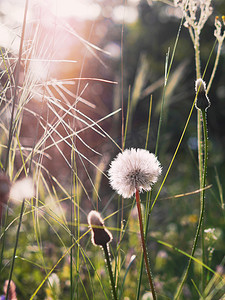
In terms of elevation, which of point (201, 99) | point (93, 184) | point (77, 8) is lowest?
point (93, 184)

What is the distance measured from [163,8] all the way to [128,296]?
7831mm

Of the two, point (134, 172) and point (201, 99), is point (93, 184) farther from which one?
point (201, 99)

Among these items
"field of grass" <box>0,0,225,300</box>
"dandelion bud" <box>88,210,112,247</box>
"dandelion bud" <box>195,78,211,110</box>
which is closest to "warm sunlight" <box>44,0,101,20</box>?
"field of grass" <box>0,0,225,300</box>

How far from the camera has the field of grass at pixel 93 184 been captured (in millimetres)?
674

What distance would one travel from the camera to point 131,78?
7.04m

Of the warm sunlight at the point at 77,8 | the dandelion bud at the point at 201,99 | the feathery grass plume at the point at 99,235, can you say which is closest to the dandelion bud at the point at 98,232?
the feathery grass plume at the point at 99,235

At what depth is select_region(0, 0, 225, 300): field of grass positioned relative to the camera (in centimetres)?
67

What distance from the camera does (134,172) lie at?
0.66 meters

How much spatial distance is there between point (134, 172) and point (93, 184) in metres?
0.15

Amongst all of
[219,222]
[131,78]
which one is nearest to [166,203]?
[219,222]

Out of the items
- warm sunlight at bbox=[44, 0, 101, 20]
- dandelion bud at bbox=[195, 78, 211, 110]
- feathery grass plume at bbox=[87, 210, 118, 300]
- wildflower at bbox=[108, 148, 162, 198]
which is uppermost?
warm sunlight at bbox=[44, 0, 101, 20]

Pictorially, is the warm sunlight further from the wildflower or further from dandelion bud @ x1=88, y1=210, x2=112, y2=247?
dandelion bud @ x1=88, y1=210, x2=112, y2=247

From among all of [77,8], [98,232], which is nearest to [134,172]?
[98,232]

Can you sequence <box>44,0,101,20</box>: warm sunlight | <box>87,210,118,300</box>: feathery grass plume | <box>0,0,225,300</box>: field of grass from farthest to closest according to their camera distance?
<box>44,0,101,20</box>: warm sunlight
<box>0,0,225,300</box>: field of grass
<box>87,210,118,300</box>: feathery grass plume
